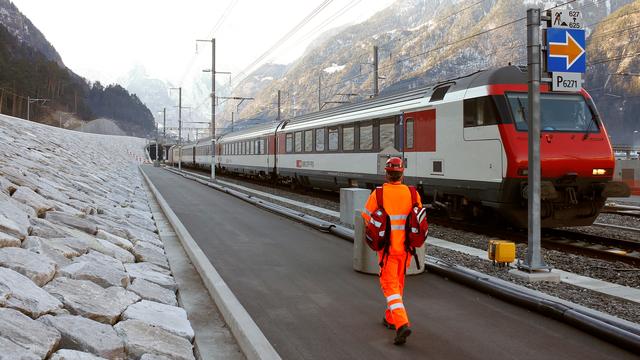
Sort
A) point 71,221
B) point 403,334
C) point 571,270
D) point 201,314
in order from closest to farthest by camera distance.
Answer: point 403,334, point 201,314, point 71,221, point 571,270

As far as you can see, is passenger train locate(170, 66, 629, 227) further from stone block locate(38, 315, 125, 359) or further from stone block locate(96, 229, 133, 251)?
stone block locate(38, 315, 125, 359)

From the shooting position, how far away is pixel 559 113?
39.7 ft

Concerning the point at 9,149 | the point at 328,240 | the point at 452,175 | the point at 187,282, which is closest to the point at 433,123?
the point at 452,175

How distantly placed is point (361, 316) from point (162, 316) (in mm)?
2141

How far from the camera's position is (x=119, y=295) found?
563 centimetres

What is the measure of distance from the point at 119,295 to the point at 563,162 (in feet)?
30.9

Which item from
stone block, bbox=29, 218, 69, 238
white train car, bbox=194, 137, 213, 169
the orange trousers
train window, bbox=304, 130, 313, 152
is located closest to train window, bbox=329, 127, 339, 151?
train window, bbox=304, 130, 313, 152

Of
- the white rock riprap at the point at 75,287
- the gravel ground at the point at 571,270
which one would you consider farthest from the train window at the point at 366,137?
the white rock riprap at the point at 75,287

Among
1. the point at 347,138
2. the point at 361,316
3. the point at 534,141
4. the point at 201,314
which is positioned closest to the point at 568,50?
the point at 534,141

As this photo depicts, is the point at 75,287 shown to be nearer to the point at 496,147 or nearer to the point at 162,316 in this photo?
the point at 162,316

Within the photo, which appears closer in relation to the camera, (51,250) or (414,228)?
(414,228)

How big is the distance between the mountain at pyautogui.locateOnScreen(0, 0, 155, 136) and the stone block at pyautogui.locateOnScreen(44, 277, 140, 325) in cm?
6767

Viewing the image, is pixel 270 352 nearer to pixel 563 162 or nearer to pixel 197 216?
pixel 563 162

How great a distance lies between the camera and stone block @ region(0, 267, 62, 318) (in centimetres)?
438
